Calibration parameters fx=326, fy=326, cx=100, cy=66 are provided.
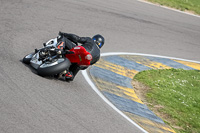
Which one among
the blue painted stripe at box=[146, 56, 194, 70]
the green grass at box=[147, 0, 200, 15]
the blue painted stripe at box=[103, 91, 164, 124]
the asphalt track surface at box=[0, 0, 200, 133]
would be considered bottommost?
the blue painted stripe at box=[103, 91, 164, 124]

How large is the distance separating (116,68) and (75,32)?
2.33 meters

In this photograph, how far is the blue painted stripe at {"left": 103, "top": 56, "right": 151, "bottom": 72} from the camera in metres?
10.5

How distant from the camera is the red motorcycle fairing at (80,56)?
23.7 feet

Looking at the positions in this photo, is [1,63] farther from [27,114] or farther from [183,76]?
[183,76]

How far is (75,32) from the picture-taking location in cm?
1141

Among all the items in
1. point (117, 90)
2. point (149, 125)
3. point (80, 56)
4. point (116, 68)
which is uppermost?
point (80, 56)

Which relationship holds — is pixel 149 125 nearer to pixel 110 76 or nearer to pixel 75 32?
pixel 110 76

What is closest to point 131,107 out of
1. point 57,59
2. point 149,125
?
point 149,125

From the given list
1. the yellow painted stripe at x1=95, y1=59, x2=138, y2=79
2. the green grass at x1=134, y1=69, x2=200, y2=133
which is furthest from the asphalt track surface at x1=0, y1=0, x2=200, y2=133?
the green grass at x1=134, y1=69, x2=200, y2=133

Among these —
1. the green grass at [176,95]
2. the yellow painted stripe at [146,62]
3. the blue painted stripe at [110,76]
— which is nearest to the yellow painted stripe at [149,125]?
the green grass at [176,95]

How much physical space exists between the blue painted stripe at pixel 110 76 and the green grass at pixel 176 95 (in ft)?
1.85

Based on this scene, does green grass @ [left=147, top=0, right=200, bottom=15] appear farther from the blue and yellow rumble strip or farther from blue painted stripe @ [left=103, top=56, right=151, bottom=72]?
blue painted stripe @ [left=103, top=56, right=151, bottom=72]

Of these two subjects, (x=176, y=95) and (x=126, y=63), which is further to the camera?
(x=126, y=63)

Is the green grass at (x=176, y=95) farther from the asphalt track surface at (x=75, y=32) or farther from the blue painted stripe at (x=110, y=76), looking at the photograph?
the asphalt track surface at (x=75, y=32)
